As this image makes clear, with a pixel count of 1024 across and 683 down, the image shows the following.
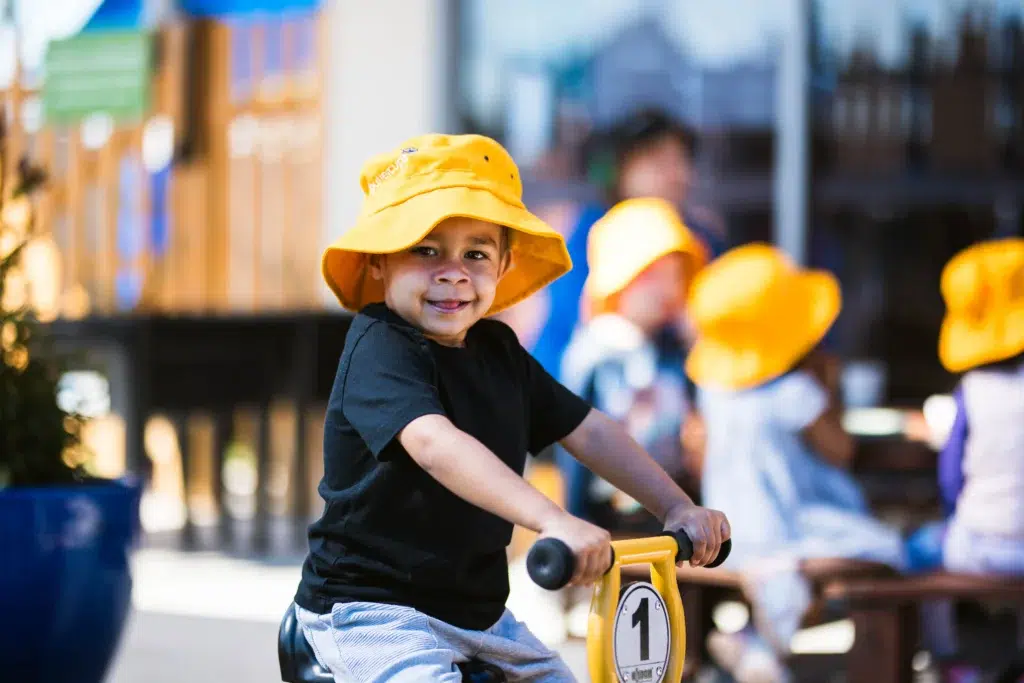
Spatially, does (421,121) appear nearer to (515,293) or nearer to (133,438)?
(133,438)

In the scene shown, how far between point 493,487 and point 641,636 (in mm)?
347

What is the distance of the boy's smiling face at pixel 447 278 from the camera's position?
2402mm

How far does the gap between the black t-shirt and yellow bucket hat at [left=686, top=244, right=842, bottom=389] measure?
2.16 metres

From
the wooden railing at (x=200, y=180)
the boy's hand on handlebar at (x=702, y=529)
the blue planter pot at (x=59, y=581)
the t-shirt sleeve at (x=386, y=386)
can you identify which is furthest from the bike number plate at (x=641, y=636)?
the wooden railing at (x=200, y=180)

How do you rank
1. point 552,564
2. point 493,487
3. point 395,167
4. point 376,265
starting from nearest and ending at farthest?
point 552,564, point 493,487, point 395,167, point 376,265

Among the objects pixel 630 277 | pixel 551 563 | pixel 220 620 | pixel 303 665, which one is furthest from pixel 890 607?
pixel 220 620

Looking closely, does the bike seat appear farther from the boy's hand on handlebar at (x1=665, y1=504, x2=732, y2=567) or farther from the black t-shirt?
the boy's hand on handlebar at (x1=665, y1=504, x2=732, y2=567)

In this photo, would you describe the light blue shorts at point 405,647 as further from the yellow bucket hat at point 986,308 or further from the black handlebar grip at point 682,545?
the yellow bucket hat at point 986,308

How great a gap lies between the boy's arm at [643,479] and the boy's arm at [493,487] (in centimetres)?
36

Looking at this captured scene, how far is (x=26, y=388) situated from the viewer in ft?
12.4

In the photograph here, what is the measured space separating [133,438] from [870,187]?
3702mm

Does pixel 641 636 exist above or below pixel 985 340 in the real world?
below

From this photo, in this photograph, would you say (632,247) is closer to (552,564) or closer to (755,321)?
(755,321)

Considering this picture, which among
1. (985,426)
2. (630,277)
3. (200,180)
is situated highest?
(200,180)
